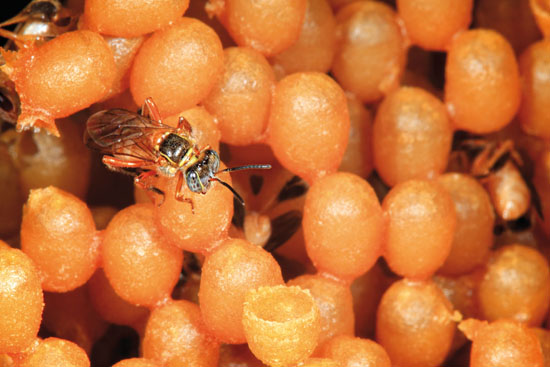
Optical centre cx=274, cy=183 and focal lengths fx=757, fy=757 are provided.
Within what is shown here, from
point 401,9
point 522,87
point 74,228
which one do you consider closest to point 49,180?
point 74,228

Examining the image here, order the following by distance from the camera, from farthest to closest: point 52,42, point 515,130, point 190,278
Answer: point 515,130 < point 190,278 < point 52,42

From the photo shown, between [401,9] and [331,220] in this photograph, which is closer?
[331,220]

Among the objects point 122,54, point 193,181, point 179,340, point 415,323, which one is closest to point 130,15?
point 122,54

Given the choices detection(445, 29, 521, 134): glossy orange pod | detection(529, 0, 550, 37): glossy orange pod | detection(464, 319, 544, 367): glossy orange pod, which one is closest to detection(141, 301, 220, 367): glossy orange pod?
detection(464, 319, 544, 367): glossy orange pod

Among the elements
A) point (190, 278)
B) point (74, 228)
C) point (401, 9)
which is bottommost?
point (190, 278)

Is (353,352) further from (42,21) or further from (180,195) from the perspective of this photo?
(42,21)

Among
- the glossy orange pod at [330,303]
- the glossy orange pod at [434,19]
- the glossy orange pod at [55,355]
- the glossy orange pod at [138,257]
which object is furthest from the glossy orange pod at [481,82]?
the glossy orange pod at [55,355]

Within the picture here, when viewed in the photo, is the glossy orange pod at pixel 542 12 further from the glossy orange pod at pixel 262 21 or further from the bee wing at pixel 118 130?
the bee wing at pixel 118 130

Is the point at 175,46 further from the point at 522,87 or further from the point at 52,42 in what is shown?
the point at 522,87
